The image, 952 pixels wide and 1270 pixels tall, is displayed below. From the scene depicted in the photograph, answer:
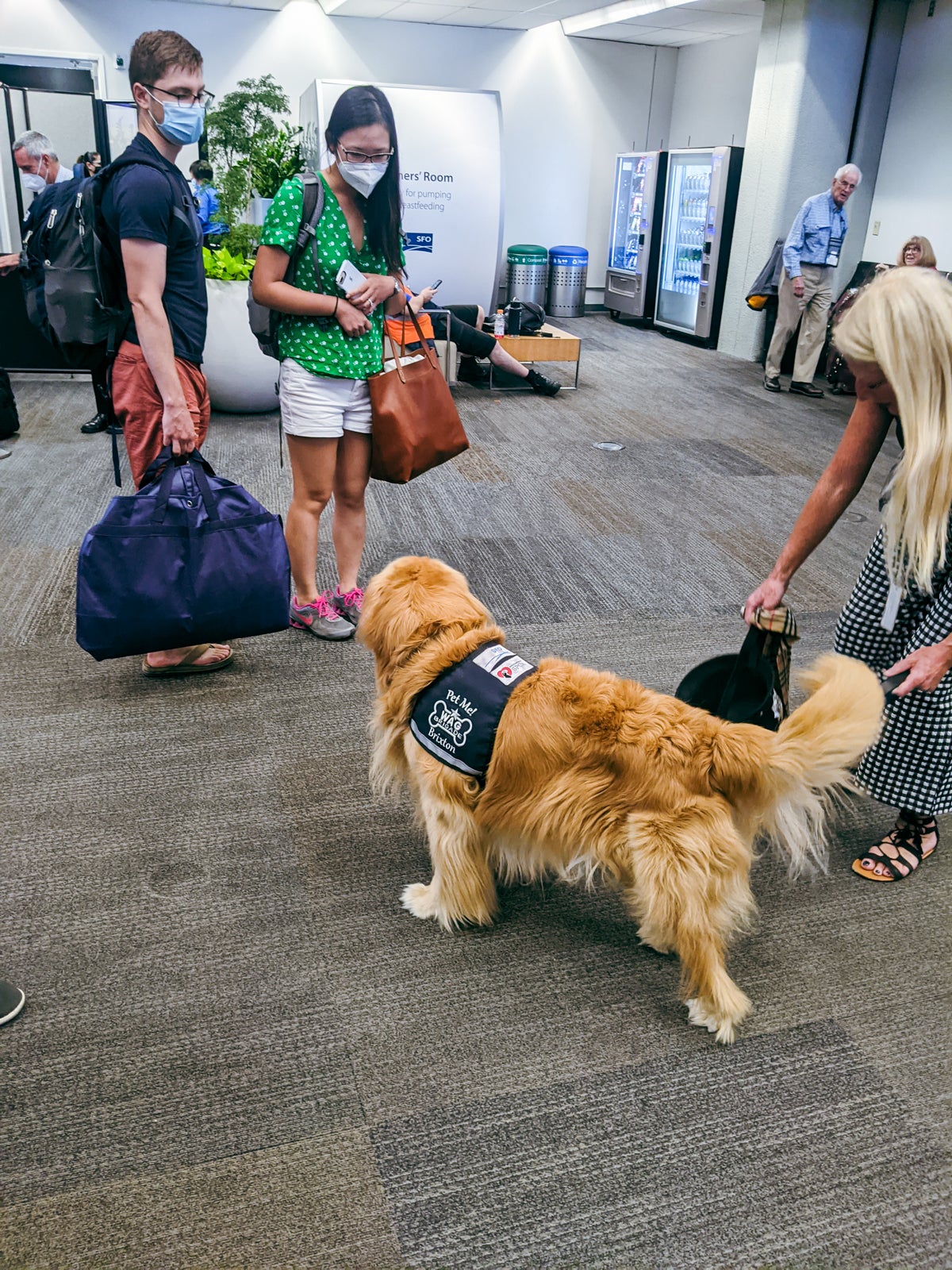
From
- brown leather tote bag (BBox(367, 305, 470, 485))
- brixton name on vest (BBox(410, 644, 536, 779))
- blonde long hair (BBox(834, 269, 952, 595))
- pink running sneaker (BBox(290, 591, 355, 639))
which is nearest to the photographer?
blonde long hair (BBox(834, 269, 952, 595))

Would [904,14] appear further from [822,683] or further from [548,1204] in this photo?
[548,1204]

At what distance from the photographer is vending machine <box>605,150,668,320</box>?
33.1 feet

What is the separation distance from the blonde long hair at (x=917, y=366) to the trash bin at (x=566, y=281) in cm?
961

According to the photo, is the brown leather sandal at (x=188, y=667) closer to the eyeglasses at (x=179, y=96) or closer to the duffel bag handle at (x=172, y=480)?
the duffel bag handle at (x=172, y=480)

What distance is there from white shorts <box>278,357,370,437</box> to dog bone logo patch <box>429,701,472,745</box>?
1.29 m

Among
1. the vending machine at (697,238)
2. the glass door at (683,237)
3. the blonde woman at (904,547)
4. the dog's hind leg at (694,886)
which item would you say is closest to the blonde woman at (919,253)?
the vending machine at (697,238)

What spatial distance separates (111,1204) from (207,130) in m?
7.86

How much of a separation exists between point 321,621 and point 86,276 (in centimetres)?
123

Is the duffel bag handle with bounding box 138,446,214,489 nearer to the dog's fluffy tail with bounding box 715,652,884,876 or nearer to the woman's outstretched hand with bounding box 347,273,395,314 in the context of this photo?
the woman's outstretched hand with bounding box 347,273,395,314

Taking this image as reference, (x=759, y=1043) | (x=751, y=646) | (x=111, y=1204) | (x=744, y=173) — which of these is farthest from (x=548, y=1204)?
(x=744, y=173)

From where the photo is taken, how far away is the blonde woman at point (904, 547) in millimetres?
1531

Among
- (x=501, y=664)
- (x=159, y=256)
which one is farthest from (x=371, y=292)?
(x=501, y=664)

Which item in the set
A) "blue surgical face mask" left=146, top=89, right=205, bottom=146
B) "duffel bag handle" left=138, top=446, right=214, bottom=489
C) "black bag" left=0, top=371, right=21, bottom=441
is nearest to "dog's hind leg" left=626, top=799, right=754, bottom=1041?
"duffel bag handle" left=138, top=446, right=214, bottom=489

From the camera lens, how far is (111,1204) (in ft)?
4.22
